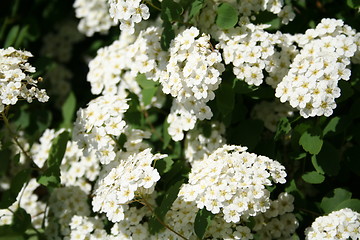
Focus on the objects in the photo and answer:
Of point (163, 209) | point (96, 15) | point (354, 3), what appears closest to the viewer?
point (163, 209)

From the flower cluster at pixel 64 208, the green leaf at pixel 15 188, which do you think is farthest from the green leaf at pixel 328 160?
the green leaf at pixel 15 188

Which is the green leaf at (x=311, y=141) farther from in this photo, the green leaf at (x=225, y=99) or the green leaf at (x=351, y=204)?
the green leaf at (x=225, y=99)

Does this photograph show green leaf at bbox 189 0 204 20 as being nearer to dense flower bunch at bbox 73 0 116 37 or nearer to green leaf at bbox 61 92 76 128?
dense flower bunch at bbox 73 0 116 37

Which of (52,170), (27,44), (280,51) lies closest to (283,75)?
(280,51)

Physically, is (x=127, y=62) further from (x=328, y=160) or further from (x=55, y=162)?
(x=328, y=160)

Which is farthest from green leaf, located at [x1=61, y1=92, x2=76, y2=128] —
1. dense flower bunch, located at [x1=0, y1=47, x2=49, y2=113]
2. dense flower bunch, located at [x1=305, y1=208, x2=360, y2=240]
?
dense flower bunch, located at [x1=305, y1=208, x2=360, y2=240]

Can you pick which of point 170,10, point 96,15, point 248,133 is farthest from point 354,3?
point 96,15

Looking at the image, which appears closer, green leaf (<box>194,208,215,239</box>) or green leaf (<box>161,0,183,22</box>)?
green leaf (<box>194,208,215,239</box>)
